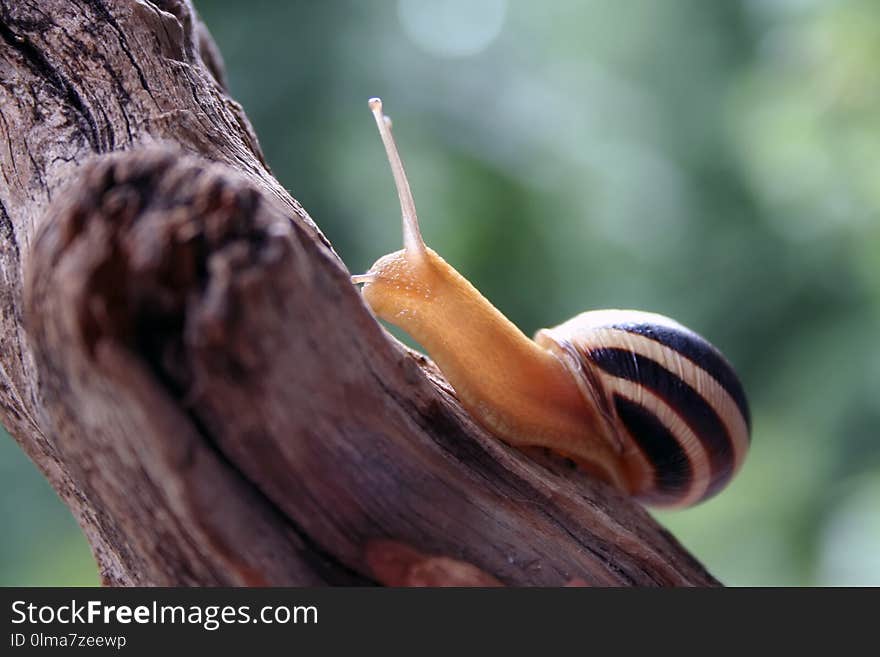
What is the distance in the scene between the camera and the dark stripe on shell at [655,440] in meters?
2.31

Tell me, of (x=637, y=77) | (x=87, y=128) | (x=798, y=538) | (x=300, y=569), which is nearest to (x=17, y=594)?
(x=300, y=569)

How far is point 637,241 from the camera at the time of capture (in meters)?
6.41

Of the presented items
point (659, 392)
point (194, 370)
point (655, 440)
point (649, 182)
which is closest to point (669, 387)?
point (659, 392)

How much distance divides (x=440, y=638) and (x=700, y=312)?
18.8 ft

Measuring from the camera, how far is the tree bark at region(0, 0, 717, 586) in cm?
127

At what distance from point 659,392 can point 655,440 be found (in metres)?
0.15

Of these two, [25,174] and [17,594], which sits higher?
[25,174]

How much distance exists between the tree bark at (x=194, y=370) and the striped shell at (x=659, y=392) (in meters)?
0.56

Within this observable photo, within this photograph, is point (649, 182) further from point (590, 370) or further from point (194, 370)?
point (194, 370)

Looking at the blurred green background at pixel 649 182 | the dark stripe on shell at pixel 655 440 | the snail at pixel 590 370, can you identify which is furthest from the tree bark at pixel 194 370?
the blurred green background at pixel 649 182

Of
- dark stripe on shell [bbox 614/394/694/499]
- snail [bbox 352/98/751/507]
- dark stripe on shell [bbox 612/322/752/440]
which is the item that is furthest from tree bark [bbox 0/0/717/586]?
dark stripe on shell [bbox 612/322/752/440]

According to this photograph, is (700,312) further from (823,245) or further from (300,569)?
(300,569)

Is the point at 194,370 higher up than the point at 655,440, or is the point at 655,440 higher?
the point at 655,440

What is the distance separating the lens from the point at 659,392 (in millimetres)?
2273
